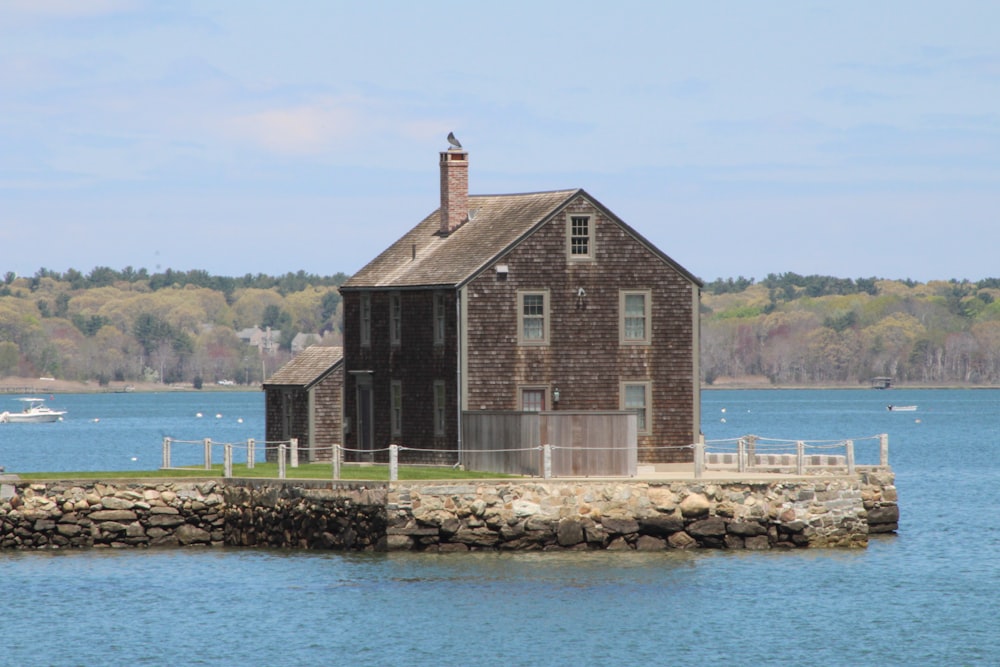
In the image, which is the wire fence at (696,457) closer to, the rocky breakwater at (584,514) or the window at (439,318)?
the rocky breakwater at (584,514)

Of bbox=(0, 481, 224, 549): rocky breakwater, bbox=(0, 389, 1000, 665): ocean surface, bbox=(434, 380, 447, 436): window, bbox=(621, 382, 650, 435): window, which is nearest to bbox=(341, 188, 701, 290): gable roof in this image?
bbox=(434, 380, 447, 436): window

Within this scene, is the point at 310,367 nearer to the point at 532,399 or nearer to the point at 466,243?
the point at 466,243

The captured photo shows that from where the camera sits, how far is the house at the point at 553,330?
4800cm

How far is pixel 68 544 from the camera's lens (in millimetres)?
45531

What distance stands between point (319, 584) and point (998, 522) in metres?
25.5

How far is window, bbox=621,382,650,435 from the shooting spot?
48531mm

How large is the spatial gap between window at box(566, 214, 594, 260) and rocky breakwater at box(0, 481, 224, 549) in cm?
1128

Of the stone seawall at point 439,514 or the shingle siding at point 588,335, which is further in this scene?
the shingle siding at point 588,335

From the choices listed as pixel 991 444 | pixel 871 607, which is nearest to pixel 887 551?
pixel 871 607

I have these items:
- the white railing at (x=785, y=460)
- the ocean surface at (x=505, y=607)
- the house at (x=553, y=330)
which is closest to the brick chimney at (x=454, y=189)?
the house at (x=553, y=330)

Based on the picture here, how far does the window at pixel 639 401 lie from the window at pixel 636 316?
3.73ft

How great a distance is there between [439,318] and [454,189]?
521 cm

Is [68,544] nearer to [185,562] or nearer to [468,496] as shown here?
[185,562]

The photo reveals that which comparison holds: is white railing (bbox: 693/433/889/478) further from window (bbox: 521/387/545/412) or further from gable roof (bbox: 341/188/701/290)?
gable roof (bbox: 341/188/701/290)
